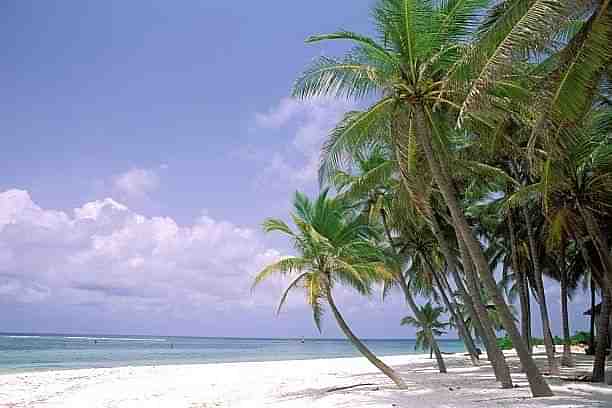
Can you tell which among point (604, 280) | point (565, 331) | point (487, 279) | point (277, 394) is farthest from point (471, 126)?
point (565, 331)

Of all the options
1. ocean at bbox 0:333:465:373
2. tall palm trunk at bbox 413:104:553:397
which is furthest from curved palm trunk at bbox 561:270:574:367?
ocean at bbox 0:333:465:373

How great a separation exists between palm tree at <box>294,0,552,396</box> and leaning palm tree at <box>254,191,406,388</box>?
9.59ft

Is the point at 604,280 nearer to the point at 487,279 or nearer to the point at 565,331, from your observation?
the point at 487,279

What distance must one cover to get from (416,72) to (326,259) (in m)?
4.59

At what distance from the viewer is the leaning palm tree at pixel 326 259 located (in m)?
11.4

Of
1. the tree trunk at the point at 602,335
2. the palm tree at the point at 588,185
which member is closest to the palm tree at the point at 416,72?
the palm tree at the point at 588,185

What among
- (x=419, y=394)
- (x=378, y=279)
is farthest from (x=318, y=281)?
(x=419, y=394)

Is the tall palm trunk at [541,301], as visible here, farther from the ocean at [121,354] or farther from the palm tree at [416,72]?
the ocean at [121,354]

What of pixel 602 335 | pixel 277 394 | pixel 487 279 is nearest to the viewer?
pixel 487 279

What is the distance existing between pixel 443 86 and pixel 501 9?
158 centimetres

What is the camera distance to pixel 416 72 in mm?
8992

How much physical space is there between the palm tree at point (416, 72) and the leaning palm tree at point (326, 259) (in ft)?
9.59

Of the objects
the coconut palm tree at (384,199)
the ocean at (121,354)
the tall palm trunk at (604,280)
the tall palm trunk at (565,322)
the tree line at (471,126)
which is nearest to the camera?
the tree line at (471,126)

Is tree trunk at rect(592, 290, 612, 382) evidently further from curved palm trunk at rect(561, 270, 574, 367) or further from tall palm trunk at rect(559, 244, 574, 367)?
curved palm trunk at rect(561, 270, 574, 367)
